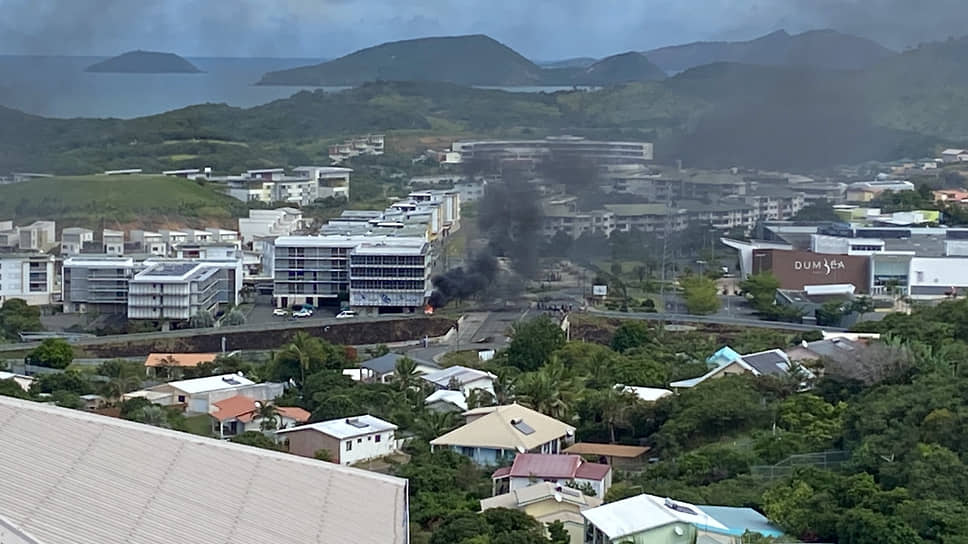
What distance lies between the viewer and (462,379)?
12.3 metres

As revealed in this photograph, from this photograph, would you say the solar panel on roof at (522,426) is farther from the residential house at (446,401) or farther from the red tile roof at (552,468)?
the residential house at (446,401)

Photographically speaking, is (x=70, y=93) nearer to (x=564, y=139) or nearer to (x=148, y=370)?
(x=564, y=139)

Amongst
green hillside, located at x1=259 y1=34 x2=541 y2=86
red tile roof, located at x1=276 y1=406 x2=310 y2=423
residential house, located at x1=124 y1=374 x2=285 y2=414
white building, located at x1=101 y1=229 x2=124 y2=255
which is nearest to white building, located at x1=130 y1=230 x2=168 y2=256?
white building, located at x1=101 y1=229 x2=124 y2=255

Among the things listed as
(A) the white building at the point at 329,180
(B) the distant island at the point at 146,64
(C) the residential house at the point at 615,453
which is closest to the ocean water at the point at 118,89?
(B) the distant island at the point at 146,64

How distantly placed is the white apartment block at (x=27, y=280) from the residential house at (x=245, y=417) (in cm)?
751

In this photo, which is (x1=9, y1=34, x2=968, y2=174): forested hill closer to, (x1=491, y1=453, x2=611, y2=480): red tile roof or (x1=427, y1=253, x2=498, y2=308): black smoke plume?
(x1=427, y1=253, x2=498, y2=308): black smoke plume

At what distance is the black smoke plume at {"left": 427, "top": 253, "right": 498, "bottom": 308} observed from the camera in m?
17.7

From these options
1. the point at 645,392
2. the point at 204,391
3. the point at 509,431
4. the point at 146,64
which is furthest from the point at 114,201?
the point at 146,64

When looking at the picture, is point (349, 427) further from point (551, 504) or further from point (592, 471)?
point (551, 504)

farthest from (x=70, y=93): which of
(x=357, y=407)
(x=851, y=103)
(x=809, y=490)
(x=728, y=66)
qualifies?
(x=809, y=490)

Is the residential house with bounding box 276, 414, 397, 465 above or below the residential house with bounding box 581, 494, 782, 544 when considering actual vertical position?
below

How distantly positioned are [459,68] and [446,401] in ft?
166

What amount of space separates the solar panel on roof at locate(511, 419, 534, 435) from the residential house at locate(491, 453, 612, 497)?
947 millimetres

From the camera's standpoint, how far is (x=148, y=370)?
44.4 feet
